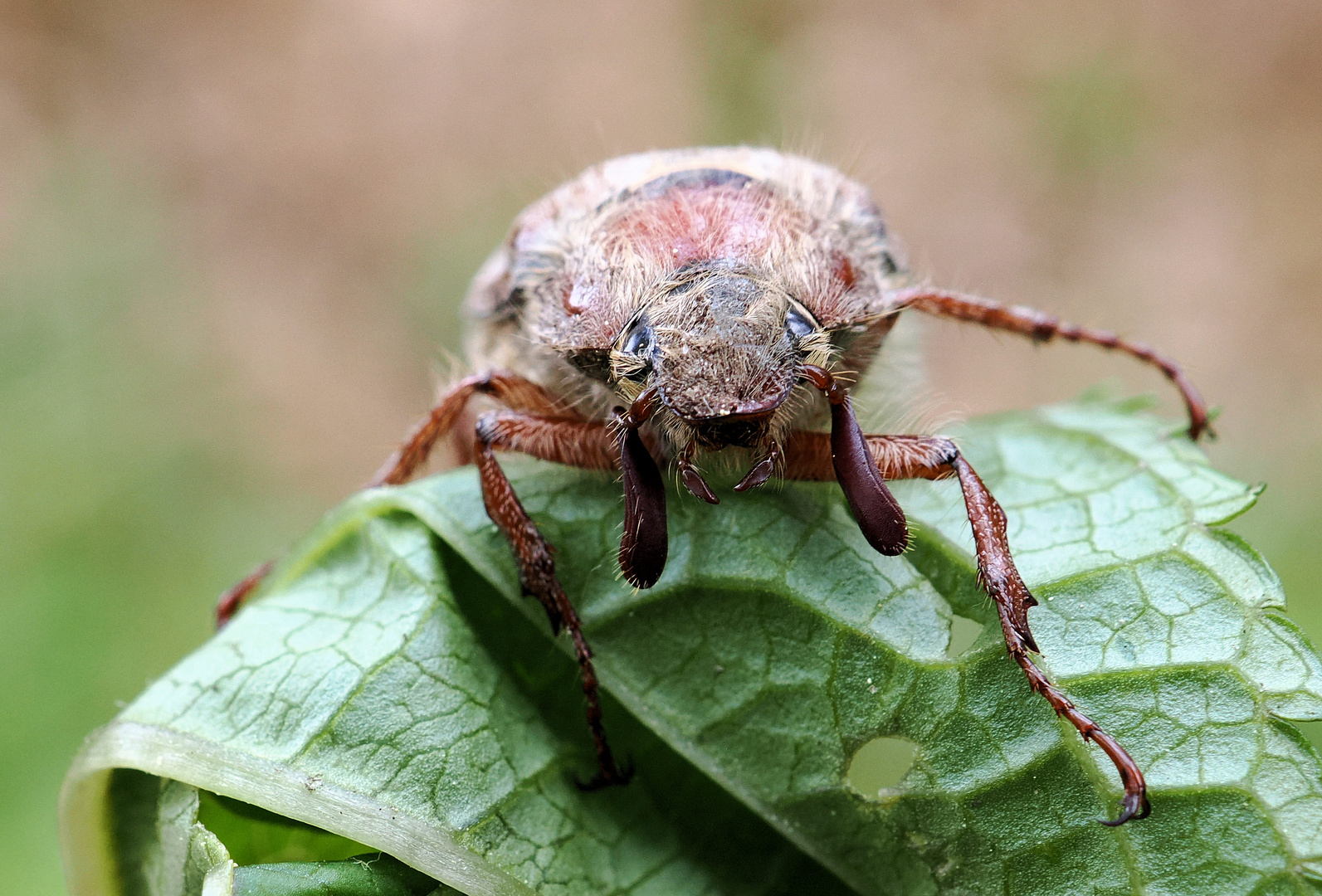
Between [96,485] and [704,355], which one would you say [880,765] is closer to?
[704,355]

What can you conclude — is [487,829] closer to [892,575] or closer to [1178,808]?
[892,575]

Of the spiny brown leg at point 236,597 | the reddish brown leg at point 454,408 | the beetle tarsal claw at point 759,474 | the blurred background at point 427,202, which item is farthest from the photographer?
the blurred background at point 427,202

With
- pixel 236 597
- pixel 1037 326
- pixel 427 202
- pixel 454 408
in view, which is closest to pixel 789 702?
pixel 454 408

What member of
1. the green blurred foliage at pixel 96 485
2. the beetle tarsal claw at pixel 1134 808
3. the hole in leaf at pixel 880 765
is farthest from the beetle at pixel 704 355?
the green blurred foliage at pixel 96 485

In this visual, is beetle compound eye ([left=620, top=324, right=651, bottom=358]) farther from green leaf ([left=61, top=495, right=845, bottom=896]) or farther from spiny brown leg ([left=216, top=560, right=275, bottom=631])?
spiny brown leg ([left=216, top=560, right=275, bottom=631])

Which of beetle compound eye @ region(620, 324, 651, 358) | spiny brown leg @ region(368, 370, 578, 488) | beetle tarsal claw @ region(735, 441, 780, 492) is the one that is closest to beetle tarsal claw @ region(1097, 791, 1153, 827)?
beetle tarsal claw @ region(735, 441, 780, 492)

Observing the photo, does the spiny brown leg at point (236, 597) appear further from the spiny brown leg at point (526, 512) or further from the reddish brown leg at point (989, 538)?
the reddish brown leg at point (989, 538)

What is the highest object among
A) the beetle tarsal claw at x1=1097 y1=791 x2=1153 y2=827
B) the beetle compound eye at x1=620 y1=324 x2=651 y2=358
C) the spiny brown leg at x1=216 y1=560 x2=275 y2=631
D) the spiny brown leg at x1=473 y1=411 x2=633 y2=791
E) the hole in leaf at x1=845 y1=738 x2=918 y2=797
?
the beetle compound eye at x1=620 y1=324 x2=651 y2=358

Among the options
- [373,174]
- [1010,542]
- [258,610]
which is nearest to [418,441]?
[258,610]
